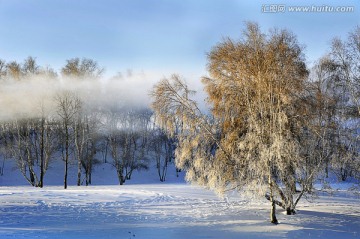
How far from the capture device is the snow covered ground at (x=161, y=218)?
1170 centimetres

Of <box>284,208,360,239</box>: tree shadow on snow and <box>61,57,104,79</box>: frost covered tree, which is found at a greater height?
<box>61,57,104,79</box>: frost covered tree

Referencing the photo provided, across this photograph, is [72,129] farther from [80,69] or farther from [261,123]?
[261,123]

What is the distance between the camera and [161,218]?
1434 cm

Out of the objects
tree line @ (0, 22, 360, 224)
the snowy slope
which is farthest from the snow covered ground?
tree line @ (0, 22, 360, 224)

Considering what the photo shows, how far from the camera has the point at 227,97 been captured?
16359 mm

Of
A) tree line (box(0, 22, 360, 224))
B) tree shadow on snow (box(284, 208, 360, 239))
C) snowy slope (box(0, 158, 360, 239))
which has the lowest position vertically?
tree shadow on snow (box(284, 208, 360, 239))

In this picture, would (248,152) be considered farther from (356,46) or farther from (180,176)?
(180,176)

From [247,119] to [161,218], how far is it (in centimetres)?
561

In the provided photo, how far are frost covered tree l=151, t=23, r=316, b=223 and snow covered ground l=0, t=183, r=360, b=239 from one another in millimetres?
1333

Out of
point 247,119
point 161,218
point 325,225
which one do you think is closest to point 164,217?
point 161,218

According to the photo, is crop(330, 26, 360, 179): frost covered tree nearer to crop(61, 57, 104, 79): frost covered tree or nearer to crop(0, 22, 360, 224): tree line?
crop(0, 22, 360, 224): tree line

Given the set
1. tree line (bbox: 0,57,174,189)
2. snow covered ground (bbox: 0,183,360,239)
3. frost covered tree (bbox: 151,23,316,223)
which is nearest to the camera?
snow covered ground (bbox: 0,183,360,239)

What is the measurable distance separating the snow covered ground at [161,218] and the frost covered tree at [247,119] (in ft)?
4.37

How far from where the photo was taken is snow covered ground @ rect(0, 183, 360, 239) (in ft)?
38.4
